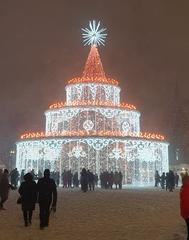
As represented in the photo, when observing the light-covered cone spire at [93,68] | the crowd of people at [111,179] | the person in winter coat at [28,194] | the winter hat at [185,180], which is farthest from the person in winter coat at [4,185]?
the light-covered cone spire at [93,68]

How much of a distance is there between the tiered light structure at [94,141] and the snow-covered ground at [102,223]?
22009 millimetres

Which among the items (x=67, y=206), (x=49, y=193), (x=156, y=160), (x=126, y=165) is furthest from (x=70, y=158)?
(x=49, y=193)

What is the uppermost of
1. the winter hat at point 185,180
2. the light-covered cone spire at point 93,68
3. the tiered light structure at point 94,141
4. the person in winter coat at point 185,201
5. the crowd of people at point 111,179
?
the light-covered cone spire at point 93,68

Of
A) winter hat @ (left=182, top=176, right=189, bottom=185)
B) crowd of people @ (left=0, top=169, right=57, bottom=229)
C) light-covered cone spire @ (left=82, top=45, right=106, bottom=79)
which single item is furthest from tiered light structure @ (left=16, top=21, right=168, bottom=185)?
winter hat @ (left=182, top=176, right=189, bottom=185)

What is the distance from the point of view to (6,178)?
18406mm

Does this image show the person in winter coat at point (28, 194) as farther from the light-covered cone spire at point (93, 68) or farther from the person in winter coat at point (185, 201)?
the light-covered cone spire at point (93, 68)

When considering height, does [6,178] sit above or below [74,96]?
below

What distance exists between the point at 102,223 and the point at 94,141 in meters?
27.7

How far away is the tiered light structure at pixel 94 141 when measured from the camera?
43250 mm

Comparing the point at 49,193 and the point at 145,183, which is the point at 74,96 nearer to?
the point at 145,183

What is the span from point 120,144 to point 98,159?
3830 mm

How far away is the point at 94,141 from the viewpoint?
4238 cm

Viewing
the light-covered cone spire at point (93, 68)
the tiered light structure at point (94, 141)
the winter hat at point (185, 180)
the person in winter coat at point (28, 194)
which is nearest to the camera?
the winter hat at point (185, 180)

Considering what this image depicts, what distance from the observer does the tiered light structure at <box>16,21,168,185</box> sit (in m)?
43.2
